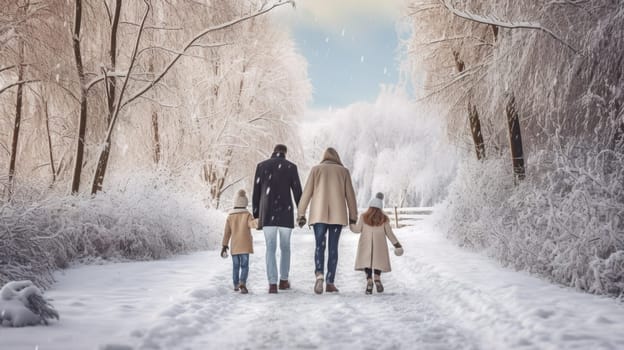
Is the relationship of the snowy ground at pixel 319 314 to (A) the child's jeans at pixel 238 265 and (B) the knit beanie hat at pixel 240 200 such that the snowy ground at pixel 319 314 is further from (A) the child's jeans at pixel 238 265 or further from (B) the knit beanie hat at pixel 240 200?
(B) the knit beanie hat at pixel 240 200

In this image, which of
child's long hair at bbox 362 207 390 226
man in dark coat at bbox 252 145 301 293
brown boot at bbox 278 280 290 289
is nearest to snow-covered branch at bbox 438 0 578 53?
child's long hair at bbox 362 207 390 226

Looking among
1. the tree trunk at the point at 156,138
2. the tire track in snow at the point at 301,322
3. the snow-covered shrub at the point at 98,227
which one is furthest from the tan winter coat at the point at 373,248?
the tree trunk at the point at 156,138

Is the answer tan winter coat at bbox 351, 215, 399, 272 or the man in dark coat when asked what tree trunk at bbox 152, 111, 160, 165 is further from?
tan winter coat at bbox 351, 215, 399, 272

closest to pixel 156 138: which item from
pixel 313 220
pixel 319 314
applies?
pixel 313 220

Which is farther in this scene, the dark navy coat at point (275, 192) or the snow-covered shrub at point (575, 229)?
the dark navy coat at point (275, 192)

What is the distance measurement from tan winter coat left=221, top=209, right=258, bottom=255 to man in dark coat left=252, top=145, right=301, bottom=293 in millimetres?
154

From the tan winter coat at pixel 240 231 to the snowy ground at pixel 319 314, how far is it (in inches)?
22.2

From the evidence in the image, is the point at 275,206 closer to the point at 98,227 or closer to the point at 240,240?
the point at 240,240

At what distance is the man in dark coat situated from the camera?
6543 millimetres

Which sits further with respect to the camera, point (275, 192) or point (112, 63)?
point (112, 63)

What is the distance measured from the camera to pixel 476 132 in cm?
1259

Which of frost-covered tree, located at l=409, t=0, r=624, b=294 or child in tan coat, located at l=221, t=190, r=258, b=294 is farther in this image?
child in tan coat, located at l=221, t=190, r=258, b=294

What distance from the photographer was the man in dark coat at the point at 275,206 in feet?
21.5

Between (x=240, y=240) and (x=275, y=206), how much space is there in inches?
25.9
